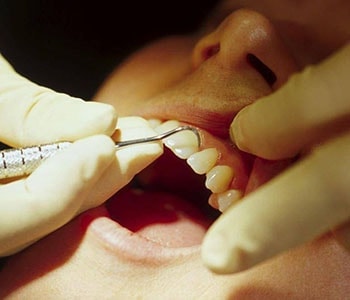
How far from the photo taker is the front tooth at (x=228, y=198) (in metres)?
0.99

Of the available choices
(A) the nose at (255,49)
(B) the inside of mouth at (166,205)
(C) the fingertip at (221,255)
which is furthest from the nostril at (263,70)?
(C) the fingertip at (221,255)

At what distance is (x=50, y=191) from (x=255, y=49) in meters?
0.34

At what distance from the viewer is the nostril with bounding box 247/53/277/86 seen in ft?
3.20

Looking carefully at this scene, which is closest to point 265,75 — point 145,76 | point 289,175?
point 145,76

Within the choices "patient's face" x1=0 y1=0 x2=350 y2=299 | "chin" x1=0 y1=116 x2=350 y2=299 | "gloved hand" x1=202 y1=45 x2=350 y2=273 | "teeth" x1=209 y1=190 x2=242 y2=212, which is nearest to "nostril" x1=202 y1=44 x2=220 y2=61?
"patient's face" x1=0 y1=0 x2=350 y2=299

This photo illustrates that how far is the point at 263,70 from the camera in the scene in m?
0.98

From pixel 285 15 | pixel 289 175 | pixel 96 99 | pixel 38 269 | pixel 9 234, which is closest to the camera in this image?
pixel 289 175

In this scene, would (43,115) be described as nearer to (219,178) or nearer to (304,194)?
(219,178)

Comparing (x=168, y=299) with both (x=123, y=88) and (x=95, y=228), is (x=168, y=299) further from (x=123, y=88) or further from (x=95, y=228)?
(x=123, y=88)

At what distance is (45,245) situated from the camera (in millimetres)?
924

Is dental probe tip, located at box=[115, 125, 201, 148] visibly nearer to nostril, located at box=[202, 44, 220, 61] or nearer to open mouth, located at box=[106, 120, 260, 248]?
open mouth, located at box=[106, 120, 260, 248]

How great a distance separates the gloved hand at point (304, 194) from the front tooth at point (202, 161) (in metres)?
0.31

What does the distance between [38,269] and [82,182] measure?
0.58ft

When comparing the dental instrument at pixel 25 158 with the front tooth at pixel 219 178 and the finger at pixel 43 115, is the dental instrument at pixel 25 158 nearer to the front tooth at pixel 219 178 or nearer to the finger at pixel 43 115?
the finger at pixel 43 115
